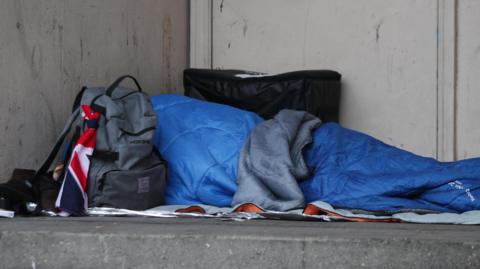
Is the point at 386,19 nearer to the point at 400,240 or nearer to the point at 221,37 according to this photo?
the point at 221,37

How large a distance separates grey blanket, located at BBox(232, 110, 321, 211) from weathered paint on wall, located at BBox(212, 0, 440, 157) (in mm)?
749

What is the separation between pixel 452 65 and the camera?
12.9 feet

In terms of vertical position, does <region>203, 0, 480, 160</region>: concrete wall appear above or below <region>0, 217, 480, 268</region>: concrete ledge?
above

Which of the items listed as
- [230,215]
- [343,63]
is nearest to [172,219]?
[230,215]

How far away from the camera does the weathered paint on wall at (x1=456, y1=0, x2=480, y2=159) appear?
389 cm

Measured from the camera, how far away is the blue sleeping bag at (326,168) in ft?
9.52

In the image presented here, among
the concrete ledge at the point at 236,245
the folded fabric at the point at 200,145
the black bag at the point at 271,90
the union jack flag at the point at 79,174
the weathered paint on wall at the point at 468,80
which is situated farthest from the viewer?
the weathered paint on wall at the point at 468,80

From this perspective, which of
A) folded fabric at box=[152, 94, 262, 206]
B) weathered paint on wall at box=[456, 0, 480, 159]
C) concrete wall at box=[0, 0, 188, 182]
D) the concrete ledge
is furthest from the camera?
weathered paint on wall at box=[456, 0, 480, 159]

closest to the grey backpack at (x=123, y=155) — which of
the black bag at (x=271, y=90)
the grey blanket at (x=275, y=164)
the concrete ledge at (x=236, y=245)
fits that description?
the grey blanket at (x=275, y=164)

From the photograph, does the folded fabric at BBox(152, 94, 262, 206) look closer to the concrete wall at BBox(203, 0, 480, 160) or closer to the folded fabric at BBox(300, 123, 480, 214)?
the folded fabric at BBox(300, 123, 480, 214)

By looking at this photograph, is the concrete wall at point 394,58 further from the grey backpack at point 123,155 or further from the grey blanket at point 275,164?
the grey backpack at point 123,155

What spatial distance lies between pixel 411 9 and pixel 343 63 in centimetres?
40

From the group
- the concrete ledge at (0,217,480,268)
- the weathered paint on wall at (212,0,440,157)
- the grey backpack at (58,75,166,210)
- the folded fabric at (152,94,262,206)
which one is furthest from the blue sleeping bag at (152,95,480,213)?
the weathered paint on wall at (212,0,440,157)

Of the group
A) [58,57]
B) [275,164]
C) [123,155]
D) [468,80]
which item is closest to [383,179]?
[275,164]
